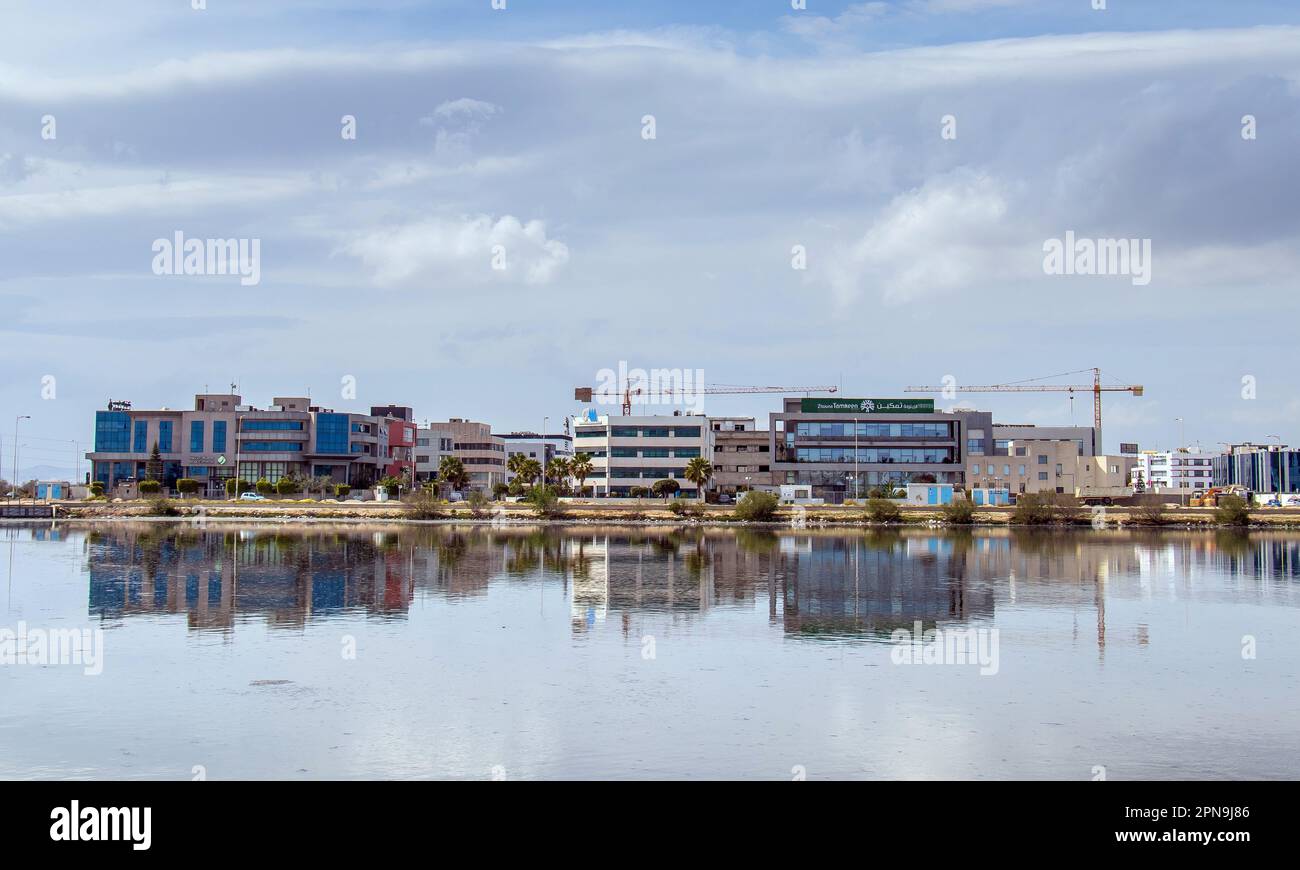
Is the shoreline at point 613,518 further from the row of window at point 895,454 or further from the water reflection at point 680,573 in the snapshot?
the row of window at point 895,454

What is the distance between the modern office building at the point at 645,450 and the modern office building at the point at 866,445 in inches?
521

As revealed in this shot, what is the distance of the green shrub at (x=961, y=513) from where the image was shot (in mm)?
129125

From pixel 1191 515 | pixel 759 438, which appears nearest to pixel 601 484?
pixel 759 438

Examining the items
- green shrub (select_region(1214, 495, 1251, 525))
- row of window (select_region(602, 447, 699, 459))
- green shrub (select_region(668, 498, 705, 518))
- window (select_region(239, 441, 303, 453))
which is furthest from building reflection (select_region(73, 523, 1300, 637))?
window (select_region(239, 441, 303, 453))

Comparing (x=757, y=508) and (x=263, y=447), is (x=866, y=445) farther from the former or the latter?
(x=263, y=447)

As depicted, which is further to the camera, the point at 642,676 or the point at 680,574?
the point at 680,574

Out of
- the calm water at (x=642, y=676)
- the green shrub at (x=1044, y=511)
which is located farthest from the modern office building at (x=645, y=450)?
the calm water at (x=642, y=676)

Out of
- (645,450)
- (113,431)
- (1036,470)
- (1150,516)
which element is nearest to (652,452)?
(645,450)

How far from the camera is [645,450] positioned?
592ft

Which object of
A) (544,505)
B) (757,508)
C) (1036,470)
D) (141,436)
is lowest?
(757,508)

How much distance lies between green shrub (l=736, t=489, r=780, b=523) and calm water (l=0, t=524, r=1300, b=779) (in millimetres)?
69707

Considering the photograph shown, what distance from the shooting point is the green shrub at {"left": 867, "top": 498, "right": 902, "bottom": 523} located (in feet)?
436

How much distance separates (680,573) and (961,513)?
244ft

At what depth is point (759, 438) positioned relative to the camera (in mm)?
178625
